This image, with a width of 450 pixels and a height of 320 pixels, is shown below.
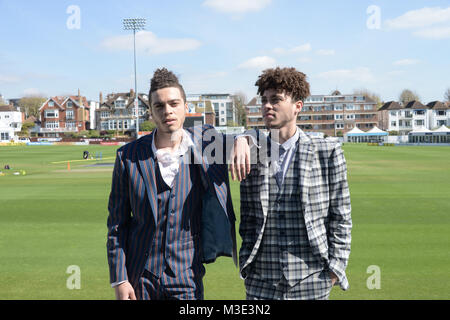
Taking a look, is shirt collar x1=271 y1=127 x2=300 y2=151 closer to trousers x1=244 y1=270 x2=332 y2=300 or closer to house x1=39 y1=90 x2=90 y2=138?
trousers x1=244 y1=270 x2=332 y2=300

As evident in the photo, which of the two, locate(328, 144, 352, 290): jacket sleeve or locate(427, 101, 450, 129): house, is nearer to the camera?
locate(328, 144, 352, 290): jacket sleeve

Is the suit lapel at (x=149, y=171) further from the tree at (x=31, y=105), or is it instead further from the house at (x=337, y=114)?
the tree at (x=31, y=105)

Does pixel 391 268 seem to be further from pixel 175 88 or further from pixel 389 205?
pixel 389 205

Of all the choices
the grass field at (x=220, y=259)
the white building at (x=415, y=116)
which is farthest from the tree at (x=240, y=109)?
the grass field at (x=220, y=259)

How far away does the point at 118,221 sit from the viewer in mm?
2773

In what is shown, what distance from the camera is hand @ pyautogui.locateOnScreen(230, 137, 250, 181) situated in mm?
2656

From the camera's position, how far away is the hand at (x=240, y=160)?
105 inches

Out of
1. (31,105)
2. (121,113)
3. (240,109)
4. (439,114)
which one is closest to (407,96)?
(439,114)

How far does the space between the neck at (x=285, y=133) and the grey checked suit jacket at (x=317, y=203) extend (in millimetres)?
78

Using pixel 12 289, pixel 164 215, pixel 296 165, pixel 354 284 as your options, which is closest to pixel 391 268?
pixel 354 284

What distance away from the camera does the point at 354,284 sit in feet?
18.7

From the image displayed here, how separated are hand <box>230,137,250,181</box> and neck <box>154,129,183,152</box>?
1.36ft

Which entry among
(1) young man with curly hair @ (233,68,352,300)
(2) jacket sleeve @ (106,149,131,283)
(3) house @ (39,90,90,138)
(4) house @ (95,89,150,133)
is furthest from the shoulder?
(3) house @ (39,90,90,138)

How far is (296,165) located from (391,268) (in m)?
4.45
